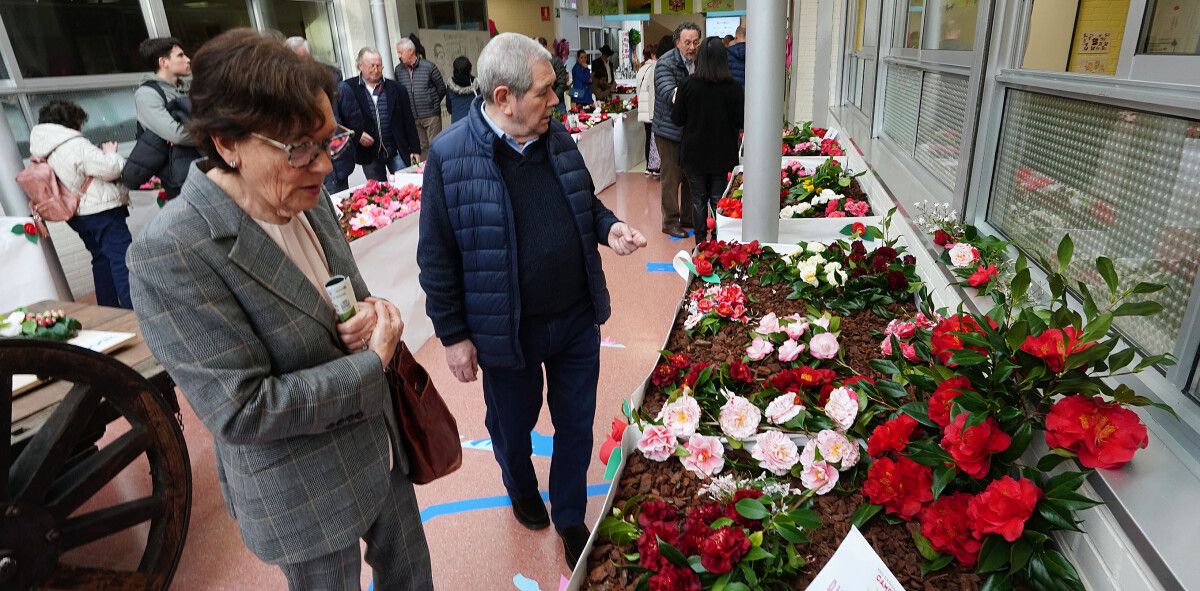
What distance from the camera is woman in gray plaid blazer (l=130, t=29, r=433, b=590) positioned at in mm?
1035

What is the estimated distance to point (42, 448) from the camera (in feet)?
5.45

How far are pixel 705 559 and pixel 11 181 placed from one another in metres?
5.35

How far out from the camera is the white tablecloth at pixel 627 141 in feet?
27.8

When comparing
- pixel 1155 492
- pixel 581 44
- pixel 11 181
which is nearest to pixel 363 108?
pixel 11 181

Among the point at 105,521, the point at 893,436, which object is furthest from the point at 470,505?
the point at 893,436

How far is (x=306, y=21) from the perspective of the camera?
8711mm

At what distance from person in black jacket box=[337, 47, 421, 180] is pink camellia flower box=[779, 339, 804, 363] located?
4.75 meters

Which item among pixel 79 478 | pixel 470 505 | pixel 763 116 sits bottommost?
pixel 470 505

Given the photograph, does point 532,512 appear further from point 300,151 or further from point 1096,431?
point 1096,431

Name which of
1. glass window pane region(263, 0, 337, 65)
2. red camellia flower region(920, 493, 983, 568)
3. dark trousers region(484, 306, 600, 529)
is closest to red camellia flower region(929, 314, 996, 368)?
red camellia flower region(920, 493, 983, 568)

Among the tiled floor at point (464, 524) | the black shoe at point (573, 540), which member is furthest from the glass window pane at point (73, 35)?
the black shoe at point (573, 540)

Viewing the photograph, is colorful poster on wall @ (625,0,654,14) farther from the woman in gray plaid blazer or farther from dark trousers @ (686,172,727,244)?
the woman in gray plaid blazer

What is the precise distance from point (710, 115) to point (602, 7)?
42.4 ft

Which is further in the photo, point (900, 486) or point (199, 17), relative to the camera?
point (199, 17)
